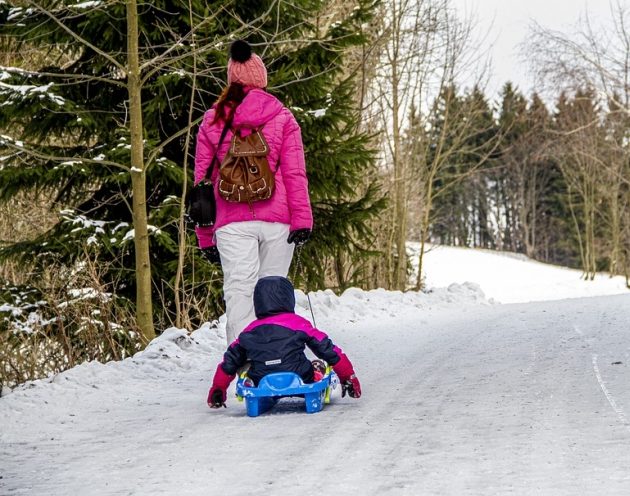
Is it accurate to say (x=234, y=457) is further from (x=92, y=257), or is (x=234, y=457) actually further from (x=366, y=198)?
(x=366, y=198)

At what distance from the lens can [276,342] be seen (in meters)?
4.89

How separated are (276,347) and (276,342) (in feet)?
0.10

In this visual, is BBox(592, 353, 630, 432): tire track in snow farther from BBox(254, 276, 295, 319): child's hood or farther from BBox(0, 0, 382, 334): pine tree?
BBox(0, 0, 382, 334): pine tree

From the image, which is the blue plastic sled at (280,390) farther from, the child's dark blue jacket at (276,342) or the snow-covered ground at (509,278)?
the snow-covered ground at (509,278)

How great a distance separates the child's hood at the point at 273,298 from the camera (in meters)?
5.02

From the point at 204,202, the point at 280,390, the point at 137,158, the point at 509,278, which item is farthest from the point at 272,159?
the point at 509,278

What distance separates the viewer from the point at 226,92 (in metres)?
5.55

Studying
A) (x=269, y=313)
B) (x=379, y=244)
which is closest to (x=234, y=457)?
(x=269, y=313)

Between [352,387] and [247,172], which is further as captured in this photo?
[247,172]

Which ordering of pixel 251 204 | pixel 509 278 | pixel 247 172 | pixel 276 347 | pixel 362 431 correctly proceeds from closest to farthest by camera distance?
pixel 362 431
pixel 276 347
pixel 247 172
pixel 251 204
pixel 509 278

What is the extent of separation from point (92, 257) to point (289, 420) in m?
5.28

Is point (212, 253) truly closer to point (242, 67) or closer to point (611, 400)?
point (242, 67)

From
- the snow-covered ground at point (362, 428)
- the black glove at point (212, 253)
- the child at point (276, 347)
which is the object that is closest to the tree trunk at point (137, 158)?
the snow-covered ground at point (362, 428)

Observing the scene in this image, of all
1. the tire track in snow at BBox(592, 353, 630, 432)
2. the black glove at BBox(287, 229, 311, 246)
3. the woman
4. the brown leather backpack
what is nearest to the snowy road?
the tire track in snow at BBox(592, 353, 630, 432)
